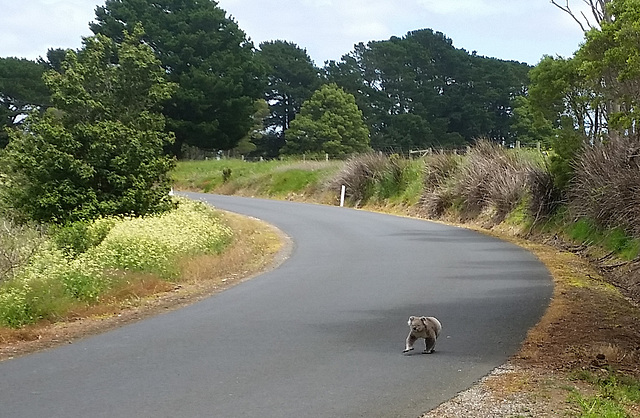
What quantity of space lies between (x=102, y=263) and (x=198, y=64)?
4591 centimetres

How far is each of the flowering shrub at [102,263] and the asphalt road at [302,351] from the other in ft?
5.97

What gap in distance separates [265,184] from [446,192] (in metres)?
19.6

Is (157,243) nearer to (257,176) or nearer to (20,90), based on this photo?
(257,176)

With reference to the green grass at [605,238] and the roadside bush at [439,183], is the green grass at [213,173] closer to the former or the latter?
the roadside bush at [439,183]

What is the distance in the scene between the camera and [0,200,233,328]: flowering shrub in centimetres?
1218

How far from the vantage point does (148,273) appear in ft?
49.8

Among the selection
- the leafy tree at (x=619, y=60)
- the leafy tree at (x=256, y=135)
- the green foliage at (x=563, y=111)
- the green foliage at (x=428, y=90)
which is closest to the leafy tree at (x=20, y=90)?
the leafy tree at (x=256, y=135)

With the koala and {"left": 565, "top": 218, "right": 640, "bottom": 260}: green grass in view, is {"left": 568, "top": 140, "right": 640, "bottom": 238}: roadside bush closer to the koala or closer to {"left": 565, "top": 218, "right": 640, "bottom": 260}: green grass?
{"left": 565, "top": 218, "right": 640, "bottom": 260}: green grass

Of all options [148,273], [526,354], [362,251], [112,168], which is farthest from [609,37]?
[112,168]

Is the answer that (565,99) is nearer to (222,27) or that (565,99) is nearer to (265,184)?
(265,184)

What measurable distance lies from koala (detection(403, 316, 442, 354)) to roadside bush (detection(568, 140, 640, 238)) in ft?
30.8

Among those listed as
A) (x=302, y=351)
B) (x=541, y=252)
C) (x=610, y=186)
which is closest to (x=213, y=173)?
(x=541, y=252)

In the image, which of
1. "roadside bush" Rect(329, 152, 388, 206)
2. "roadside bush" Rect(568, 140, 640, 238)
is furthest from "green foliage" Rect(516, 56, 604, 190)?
"roadside bush" Rect(329, 152, 388, 206)

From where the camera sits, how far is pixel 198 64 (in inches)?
2339
